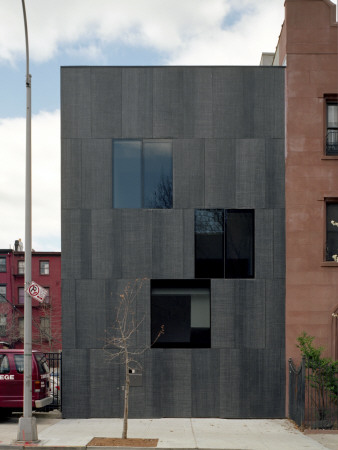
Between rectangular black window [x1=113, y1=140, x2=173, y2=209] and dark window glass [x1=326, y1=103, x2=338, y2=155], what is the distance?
5.05m

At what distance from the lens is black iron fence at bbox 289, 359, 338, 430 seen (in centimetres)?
1471

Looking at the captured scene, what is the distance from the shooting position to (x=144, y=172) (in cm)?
1677

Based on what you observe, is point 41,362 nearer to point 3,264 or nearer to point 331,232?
point 331,232

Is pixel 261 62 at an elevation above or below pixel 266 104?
above

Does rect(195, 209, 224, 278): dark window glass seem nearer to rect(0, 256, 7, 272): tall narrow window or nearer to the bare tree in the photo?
the bare tree

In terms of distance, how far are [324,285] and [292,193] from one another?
9.93 feet

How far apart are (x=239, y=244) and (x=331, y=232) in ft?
9.64

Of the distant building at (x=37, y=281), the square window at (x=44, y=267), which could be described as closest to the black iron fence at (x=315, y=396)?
the distant building at (x=37, y=281)

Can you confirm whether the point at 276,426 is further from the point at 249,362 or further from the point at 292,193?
the point at 292,193

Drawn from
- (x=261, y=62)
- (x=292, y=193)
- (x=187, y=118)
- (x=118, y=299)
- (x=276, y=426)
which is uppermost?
(x=261, y=62)

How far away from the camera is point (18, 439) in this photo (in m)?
12.6

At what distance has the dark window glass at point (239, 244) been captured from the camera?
16.6 meters

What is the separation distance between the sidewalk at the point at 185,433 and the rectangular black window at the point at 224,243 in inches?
175

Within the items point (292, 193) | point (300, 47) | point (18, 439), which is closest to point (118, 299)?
point (18, 439)
